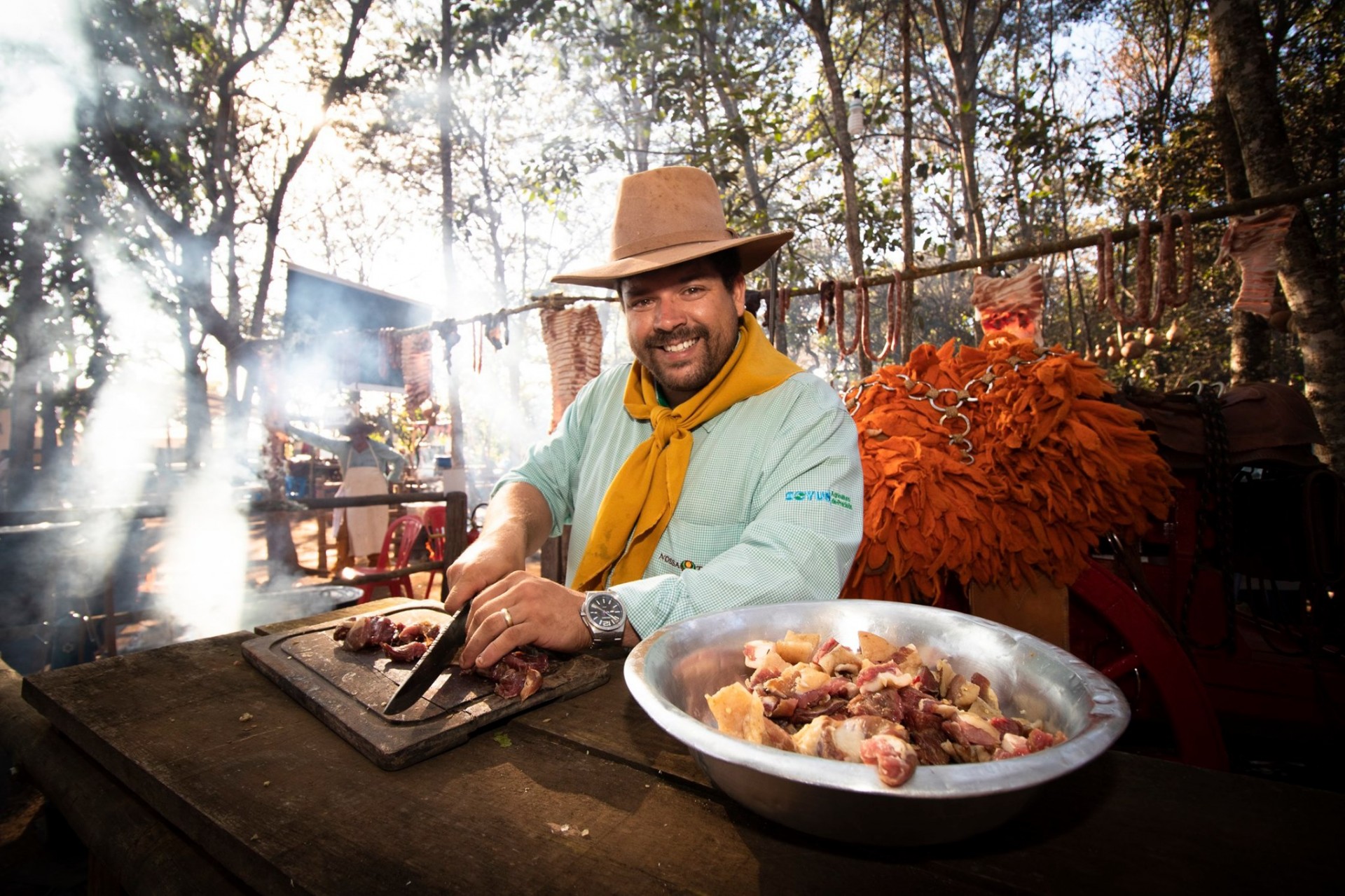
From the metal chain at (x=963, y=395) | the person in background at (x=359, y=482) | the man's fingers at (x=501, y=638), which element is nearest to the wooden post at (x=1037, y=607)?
the metal chain at (x=963, y=395)

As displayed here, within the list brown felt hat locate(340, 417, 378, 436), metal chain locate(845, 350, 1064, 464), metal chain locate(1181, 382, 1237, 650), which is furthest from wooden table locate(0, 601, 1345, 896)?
brown felt hat locate(340, 417, 378, 436)

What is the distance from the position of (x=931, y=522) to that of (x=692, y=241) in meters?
1.48

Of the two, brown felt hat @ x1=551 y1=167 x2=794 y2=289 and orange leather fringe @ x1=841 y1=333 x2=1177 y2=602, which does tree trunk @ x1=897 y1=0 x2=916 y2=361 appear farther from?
brown felt hat @ x1=551 y1=167 x2=794 y2=289

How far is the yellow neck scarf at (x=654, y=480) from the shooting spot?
2.23 metres

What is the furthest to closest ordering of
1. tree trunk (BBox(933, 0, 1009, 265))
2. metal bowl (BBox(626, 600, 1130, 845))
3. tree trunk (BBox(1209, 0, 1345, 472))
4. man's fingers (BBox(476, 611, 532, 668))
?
tree trunk (BBox(933, 0, 1009, 265)) → tree trunk (BBox(1209, 0, 1345, 472)) → man's fingers (BBox(476, 611, 532, 668)) → metal bowl (BBox(626, 600, 1130, 845))

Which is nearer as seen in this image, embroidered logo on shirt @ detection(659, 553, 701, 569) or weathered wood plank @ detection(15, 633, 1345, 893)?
weathered wood plank @ detection(15, 633, 1345, 893)

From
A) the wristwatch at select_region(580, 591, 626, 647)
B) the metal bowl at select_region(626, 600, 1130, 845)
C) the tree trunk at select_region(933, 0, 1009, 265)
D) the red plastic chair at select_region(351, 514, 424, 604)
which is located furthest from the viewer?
the tree trunk at select_region(933, 0, 1009, 265)

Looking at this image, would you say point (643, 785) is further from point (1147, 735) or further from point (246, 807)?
point (1147, 735)

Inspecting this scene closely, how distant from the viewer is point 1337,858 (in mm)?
887

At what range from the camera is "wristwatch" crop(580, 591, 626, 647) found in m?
1.63

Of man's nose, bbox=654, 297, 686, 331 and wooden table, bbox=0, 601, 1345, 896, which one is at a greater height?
man's nose, bbox=654, 297, 686, 331

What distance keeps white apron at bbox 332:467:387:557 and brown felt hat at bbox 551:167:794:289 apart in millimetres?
7368

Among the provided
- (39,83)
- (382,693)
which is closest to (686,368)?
(382,693)

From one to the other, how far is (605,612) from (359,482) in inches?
326
